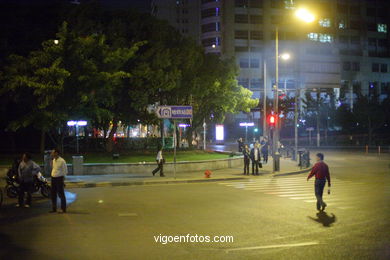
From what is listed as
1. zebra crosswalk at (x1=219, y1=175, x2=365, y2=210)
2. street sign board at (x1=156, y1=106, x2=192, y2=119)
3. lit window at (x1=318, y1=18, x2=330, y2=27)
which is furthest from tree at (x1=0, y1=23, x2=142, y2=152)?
lit window at (x1=318, y1=18, x2=330, y2=27)

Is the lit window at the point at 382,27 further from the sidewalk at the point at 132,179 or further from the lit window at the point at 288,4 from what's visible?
the sidewalk at the point at 132,179

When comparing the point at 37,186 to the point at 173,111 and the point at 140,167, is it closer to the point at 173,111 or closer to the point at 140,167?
the point at 173,111

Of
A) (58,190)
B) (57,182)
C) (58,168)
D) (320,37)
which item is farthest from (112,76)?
(320,37)

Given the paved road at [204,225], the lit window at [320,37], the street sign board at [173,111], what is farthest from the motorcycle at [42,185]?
the lit window at [320,37]

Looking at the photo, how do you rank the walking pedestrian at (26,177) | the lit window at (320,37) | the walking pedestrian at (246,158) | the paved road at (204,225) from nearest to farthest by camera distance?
1. the paved road at (204,225)
2. the walking pedestrian at (26,177)
3. the walking pedestrian at (246,158)
4. the lit window at (320,37)

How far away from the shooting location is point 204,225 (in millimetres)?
10914

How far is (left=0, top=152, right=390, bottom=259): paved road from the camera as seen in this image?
8320 millimetres

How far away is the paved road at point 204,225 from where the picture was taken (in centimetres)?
832

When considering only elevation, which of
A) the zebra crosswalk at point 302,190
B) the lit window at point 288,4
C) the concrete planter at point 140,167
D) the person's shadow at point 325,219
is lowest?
the zebra crosswalk at point 302,190

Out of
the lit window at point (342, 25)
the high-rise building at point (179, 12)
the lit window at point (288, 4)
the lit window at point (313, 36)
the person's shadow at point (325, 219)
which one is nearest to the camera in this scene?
the person's shadow at point (325, 219)

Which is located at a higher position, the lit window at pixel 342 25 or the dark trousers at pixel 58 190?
the lit window at pixel 342 25

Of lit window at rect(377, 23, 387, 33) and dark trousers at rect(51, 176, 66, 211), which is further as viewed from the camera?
lit window at rect(377, 23, 387, 33)

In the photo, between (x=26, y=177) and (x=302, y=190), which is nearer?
(x=26, y=177)

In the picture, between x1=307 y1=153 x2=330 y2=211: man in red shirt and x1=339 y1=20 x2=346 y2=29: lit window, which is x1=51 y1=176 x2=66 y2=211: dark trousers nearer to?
x1=307 y1=153 x2=330 y2=211: man in red shirt
